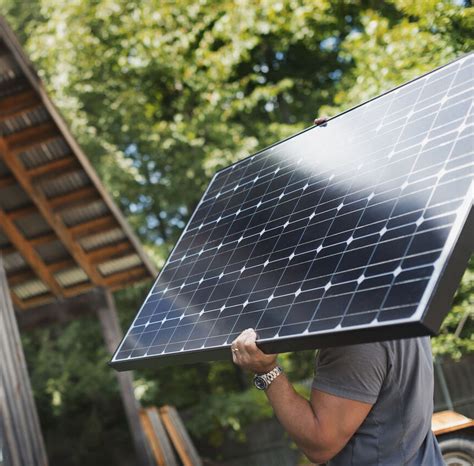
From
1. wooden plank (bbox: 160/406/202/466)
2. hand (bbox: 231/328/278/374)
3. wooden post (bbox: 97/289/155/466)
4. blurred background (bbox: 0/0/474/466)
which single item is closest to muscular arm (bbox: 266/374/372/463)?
hand (bbox: 231/328/278/374)

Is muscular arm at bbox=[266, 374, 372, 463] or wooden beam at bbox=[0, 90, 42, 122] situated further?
wooden beam at bbox=[0, 90, 42, 122]

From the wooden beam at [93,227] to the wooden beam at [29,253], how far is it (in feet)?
2.36

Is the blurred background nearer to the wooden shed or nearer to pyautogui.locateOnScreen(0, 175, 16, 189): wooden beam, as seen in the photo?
the wooden shed

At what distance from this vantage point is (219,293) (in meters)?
3.45

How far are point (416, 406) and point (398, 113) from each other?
1.38 meters

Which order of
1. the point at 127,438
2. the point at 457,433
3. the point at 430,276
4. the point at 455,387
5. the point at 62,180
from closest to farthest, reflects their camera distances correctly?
the point at 430,276
the point at 457,433
the point at 455,387
the point at 62,180
the point at 127,438

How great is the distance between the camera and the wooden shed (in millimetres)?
8586

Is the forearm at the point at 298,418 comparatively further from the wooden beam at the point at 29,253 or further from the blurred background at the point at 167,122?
the blurred background at the point at 167,122

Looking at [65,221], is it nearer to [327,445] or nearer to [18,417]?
[18,417]

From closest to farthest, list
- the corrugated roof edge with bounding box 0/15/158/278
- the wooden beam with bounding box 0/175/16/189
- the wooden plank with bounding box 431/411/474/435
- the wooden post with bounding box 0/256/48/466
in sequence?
1. the wooden plank with bounding box 431/411/474/435
2. the wooden post with bounding box 0/256/48/466
3. the corrugated roof edge with bounding box 0/15/158/278
4. the wooden beam with bounding box 0/175/16/189

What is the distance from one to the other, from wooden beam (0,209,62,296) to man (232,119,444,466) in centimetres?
845

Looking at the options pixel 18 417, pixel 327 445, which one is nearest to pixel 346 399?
pixel 327 445

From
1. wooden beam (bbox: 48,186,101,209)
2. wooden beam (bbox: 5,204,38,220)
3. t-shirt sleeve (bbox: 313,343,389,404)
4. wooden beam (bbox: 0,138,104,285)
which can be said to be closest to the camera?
t-shirt sleeve (bbox: 313,343,389,404)

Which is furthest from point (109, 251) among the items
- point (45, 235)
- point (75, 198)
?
point (75, 198)
